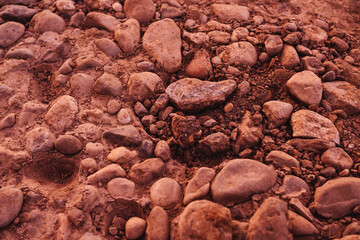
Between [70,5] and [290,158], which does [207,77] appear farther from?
[70,5]

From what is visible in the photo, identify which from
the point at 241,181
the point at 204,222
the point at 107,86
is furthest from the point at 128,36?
the point at 204,222

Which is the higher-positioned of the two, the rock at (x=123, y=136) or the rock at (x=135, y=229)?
the rock at (x=123, y=136)

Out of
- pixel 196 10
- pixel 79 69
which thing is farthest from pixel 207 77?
pixel 79 69

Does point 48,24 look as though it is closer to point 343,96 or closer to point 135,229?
point 135,229

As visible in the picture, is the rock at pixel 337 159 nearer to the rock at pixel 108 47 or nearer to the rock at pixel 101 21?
the rock at pixel 108 47

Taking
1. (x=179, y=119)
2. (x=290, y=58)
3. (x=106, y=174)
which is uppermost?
(x=290, y=58)

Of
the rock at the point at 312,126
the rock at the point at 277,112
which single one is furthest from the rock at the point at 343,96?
the rock at the point at 277,112
